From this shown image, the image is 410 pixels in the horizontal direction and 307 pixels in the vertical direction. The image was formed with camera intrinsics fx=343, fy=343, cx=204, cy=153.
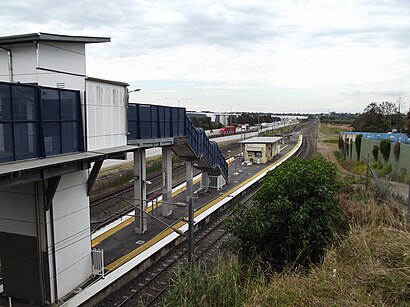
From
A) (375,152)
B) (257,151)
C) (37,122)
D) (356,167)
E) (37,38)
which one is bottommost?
(356,167)

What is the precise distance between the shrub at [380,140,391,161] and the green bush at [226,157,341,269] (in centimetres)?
2268

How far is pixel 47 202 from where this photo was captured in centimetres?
952

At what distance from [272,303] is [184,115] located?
40.8ft

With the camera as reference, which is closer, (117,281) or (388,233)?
(388,233)

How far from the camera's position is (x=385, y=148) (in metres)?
30.5

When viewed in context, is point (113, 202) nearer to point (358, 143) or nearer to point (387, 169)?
point (387, 169)

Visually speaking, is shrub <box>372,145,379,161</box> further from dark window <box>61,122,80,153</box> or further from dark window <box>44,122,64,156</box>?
dark window <box>44,122,64,156</box>

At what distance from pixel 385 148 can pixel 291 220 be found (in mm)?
24743

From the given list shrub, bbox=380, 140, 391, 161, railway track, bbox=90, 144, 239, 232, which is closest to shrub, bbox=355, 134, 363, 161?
shrub, bbox=380, 140, 391, 161

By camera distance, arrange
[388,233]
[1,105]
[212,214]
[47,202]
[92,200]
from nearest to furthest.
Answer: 1. [1,105]
2. [388,233]
3. [47,202]
4. [212,214]
5. [92,200]

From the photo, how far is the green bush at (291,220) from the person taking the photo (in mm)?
9977

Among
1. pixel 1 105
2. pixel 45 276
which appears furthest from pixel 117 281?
pixel 1 105

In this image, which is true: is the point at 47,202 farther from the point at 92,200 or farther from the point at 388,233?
the point at 92,200

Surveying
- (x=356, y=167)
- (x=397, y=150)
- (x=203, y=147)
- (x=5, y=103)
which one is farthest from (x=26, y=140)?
(x=356, y=167)
